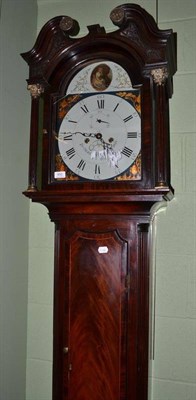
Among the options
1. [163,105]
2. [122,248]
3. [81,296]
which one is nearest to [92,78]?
[163,105]

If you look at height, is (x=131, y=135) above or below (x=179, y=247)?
above

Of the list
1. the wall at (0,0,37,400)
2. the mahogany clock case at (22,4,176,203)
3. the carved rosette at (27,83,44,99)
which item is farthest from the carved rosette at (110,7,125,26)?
the wall at (0,0,37,400)

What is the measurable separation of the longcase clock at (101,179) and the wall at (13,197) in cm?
16

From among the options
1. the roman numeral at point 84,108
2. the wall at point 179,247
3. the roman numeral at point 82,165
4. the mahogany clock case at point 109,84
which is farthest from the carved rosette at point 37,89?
the wall at point 179,247

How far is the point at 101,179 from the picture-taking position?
3.37ft

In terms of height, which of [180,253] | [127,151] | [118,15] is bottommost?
[180,253]

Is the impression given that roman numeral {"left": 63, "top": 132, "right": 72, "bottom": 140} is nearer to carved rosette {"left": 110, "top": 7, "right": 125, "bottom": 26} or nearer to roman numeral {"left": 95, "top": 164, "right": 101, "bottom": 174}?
roman numeral {"left": 95, "top": 164, "right": 101, "bottom": 174}

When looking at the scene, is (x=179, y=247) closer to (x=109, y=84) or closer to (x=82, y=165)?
(x=82, y=165)

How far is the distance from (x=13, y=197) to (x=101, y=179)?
1.23 feet

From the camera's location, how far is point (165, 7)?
1253 millimetres

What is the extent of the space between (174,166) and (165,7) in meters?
0.58

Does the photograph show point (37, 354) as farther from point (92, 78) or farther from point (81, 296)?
point (92, 78)

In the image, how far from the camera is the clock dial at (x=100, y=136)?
102cm

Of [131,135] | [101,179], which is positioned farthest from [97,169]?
[131,135]
